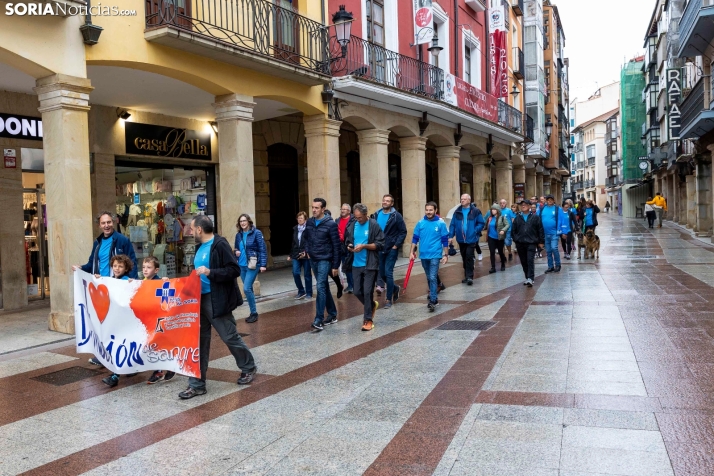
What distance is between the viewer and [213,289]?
19.1 ft

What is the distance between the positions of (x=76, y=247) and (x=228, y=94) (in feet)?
15.2

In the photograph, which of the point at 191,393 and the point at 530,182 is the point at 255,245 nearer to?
the point at 191,393

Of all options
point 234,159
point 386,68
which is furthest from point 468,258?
point 386,68

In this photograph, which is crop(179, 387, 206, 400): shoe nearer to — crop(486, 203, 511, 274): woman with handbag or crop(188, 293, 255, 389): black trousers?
crop(188, 293, 255, 389): black trousers

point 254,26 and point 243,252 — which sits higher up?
point 254,26

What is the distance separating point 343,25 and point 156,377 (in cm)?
1061

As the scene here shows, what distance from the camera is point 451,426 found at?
470cm

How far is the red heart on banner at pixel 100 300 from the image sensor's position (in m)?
6.43

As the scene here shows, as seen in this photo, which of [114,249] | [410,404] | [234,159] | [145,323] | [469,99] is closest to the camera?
[410,404]

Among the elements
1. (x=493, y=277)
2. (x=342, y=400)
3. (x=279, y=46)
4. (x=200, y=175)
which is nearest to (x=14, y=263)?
(x=200, y=175)

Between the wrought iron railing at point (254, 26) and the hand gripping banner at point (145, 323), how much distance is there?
560 centimetres

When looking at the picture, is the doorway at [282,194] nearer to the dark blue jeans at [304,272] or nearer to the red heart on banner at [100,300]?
the dark blue jeans at [304,272]

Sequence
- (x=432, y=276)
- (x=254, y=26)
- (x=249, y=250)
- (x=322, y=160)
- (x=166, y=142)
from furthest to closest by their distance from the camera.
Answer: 1. (x=322, y=160)
2. (x=166, y=142)
3. (x=254, y=26)
4. (x=432, y=276)
5. (x=249, y=250)

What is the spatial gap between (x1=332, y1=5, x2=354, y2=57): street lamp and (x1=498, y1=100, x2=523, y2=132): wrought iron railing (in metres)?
11.7
